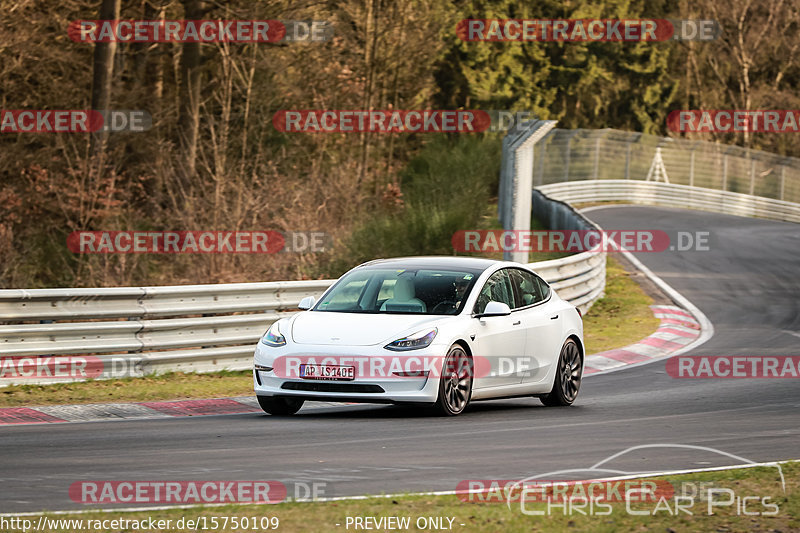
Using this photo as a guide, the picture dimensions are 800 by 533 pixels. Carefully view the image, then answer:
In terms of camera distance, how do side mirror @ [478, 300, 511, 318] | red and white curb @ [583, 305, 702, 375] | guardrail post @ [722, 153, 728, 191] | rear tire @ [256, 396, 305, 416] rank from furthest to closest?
guardrail post @ [722, 153, 728, 191] < red and white curb @ [583, 305, 702, 375] < side mirror @ [478, 300, 511, 318] < rear tire @ [256, 396, 305, 416]

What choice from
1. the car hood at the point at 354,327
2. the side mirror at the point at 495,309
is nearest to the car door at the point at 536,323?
the side mirror at the point at 495,309

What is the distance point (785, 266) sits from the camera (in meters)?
29.7

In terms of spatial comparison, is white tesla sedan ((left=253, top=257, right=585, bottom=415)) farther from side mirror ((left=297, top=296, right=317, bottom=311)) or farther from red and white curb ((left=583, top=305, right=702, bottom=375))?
red and white curb ((left=583, top=305, right=702, bottom=375))

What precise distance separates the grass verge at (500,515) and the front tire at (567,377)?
17.2ft

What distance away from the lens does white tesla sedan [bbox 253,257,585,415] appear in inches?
420

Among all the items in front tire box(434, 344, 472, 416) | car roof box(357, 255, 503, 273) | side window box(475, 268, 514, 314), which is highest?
car roof box(357, 255, 503, 273)

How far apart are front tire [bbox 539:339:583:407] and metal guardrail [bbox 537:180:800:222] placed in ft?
116

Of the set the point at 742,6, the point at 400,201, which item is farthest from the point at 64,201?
the point at 742,6

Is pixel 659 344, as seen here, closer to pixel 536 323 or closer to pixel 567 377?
pixel 567 377

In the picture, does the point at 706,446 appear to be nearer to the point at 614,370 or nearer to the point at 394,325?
the point at 394,325

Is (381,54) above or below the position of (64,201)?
above

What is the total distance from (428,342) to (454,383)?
53 cm

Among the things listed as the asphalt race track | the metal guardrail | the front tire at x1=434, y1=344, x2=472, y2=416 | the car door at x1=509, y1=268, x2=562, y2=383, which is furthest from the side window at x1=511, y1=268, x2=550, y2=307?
the metal guardrail

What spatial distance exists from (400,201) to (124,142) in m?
7.78
